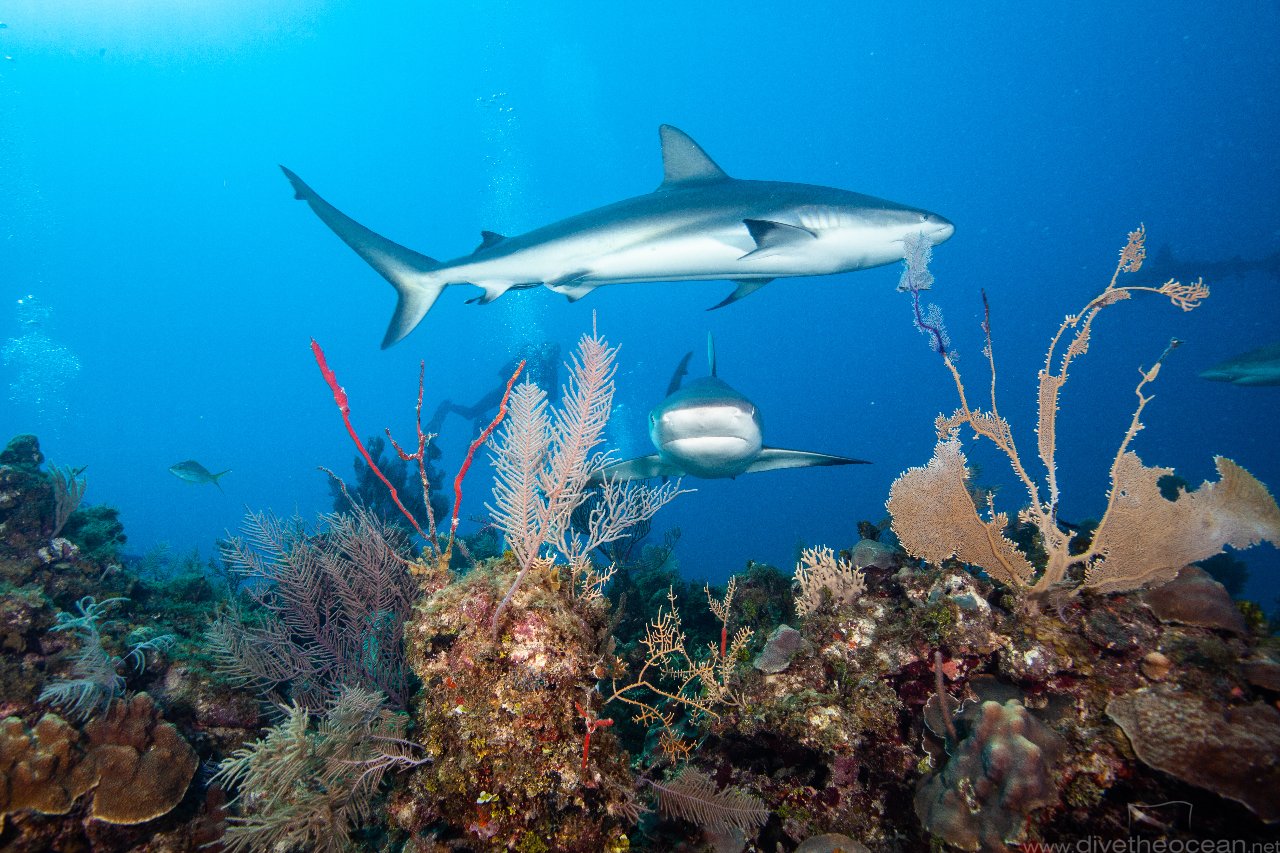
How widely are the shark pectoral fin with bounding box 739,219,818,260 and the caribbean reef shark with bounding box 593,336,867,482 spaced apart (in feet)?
5.14

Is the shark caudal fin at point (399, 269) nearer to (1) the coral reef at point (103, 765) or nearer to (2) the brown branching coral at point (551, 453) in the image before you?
Answer: (2) the brown branching coral at point (551, 453)

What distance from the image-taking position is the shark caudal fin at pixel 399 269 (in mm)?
5449

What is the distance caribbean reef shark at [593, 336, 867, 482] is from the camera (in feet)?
17.8

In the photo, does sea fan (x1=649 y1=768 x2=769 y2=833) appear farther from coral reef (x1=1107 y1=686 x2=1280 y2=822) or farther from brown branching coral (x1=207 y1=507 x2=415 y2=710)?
brown branching coral (x1=207 y1=507 x2=415 y2=710)

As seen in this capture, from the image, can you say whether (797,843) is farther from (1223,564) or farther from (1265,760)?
(1223,564)

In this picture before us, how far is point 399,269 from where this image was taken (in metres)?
5.74

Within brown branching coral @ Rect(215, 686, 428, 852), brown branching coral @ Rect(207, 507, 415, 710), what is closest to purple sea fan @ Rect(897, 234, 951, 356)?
brown branching coral @ Rect(215, 686, 428, 852)

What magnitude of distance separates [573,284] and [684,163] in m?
2.20

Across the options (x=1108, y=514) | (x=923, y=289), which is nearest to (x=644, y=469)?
(x=923, y=289)

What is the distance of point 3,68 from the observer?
8681 centimetres

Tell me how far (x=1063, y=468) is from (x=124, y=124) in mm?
192952

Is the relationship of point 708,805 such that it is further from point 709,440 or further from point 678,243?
point 678,243

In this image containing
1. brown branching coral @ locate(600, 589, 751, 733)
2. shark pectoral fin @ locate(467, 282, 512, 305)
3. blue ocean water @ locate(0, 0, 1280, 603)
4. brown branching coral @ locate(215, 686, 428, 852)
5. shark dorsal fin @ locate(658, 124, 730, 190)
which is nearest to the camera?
brown branching coral @ locate(215, 686, 428, 852)

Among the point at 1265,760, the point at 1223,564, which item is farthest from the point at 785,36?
the point at 1265,760
